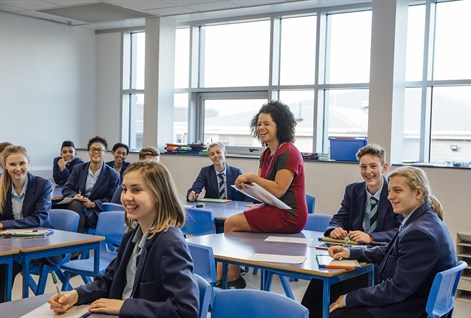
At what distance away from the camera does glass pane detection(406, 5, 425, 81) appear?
6.44 m

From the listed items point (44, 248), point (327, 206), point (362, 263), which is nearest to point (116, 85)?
point (327, 206)

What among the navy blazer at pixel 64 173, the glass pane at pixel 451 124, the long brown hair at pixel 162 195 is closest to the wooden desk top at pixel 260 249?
the long brown hair at pixel 162 195

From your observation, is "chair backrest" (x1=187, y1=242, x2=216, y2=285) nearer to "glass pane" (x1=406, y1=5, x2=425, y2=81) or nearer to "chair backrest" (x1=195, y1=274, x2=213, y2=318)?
"chair backrest" (x1=195, y1=274, x2=213, y2=318)

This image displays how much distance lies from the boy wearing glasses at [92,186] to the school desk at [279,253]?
233 centimetres

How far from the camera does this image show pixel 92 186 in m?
6.05

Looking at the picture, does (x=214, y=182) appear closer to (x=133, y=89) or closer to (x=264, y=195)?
(x=264, y=195)

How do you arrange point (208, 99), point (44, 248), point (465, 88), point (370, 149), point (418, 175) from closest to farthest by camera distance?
point (418, 175) → point (44, 248) → point (370, 149) → point (465, 88) → point (208, 99)

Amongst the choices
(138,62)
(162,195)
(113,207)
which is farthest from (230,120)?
(162,195)

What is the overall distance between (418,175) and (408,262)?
1.57ft

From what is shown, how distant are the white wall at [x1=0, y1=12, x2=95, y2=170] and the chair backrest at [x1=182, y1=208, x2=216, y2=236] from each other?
4575mm

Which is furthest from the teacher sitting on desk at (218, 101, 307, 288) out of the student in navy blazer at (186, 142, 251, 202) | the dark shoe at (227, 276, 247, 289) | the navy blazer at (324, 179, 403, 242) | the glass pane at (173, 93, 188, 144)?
the glass pane at (173, 93, 188, 144)

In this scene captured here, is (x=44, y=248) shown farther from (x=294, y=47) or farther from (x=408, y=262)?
(x=294, y=47)

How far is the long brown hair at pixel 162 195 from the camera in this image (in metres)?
2.18

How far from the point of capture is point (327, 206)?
6566mm
